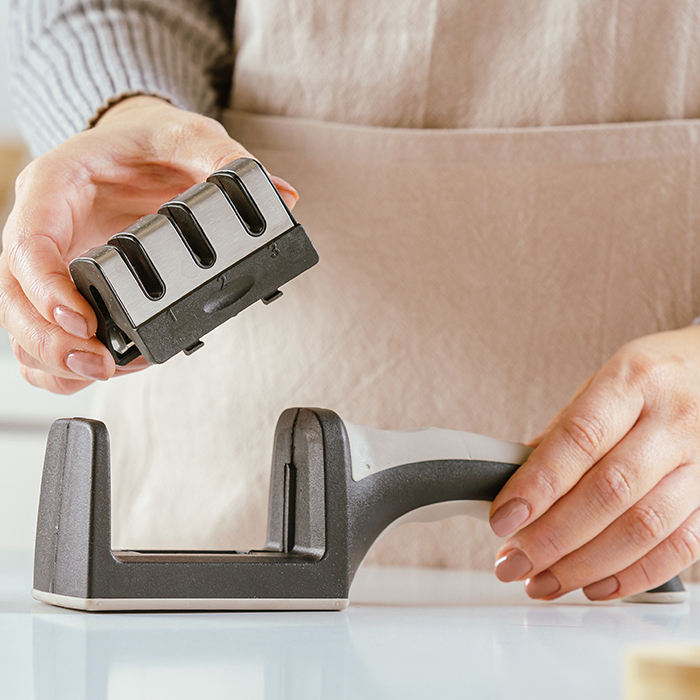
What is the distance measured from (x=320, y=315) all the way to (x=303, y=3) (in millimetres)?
303

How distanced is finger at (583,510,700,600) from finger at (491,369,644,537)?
73 mm

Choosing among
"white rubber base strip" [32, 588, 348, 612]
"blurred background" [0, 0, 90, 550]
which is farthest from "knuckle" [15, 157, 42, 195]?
"blurred background" [0, 0, 90, 550]

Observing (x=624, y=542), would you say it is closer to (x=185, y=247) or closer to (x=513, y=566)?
(x=513, y=566)

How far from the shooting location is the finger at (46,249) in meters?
0.44

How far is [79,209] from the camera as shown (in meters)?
0.56

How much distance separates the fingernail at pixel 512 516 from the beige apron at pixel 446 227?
258 mm

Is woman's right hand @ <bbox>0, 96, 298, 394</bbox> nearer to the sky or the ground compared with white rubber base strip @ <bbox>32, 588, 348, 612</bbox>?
nearer to the sky

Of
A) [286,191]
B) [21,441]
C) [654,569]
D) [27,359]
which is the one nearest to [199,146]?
[286,191]

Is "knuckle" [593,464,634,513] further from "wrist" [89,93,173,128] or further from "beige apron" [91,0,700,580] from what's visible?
"wrist" [89,93,173,128]

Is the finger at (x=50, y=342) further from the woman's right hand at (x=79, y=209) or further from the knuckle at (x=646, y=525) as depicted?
the knuckle at (x=646, y=525)

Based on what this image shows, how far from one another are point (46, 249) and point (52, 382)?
140 millimetres

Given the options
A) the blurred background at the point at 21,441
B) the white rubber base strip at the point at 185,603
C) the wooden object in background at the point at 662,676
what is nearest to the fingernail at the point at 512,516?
the white rubber base strip at the point at 185,603

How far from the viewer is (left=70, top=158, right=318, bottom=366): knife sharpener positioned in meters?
0.41

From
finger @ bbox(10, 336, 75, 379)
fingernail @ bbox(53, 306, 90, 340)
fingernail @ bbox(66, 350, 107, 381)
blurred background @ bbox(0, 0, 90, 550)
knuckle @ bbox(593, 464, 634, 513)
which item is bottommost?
blurred background @ bbox(0, 0, 90, 550)
